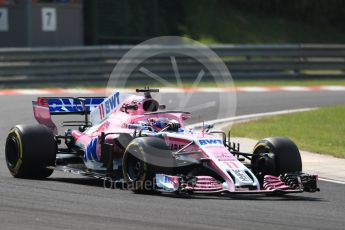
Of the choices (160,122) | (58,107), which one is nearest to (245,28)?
(58,107)

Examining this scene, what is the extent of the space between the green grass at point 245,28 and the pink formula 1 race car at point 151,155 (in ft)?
82.2

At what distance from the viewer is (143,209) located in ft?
37.3

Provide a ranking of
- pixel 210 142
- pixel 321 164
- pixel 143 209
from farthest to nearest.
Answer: pixel 321 164, pixel 210 142, pixel 143 209

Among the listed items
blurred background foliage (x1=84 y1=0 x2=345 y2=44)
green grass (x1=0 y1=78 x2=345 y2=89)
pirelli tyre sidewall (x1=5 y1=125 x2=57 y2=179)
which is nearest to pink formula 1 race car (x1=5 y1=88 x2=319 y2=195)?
pirelli tyre sidewall (x1=5 y1=125 x2=57 y2=179)

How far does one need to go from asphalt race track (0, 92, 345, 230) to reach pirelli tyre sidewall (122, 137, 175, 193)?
0.63ft

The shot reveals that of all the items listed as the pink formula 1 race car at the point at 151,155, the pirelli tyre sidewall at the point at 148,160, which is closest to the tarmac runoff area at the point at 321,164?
the pink formula 1 race car at the point at 151,155

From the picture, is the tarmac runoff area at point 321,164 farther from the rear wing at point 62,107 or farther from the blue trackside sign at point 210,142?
the rear wing at point 62,107

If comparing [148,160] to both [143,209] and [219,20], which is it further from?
[219,20]

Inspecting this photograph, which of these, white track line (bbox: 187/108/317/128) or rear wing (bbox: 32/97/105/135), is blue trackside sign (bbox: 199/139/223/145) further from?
white track line (bbox: 187/108/317/128)

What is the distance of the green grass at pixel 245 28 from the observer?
40125 millimetres

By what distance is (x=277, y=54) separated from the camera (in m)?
32.5

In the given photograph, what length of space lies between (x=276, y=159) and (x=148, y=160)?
1841mm

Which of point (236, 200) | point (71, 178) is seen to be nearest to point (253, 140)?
point (71, 178)

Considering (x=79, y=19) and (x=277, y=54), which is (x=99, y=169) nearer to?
(x=277, y=54)
